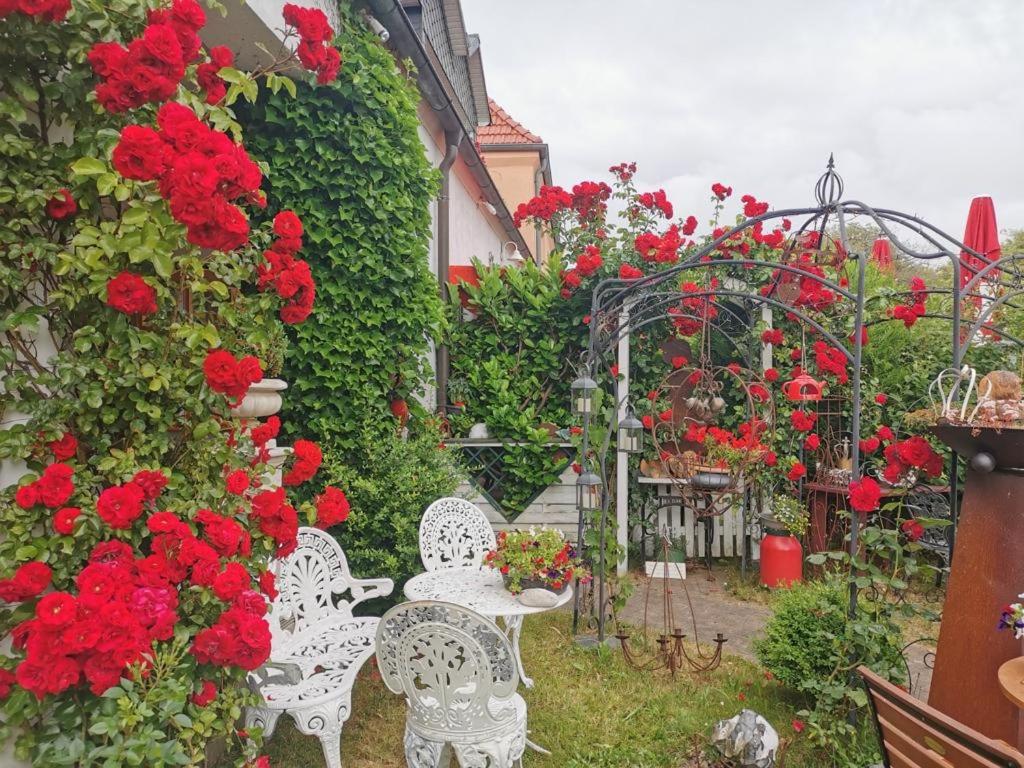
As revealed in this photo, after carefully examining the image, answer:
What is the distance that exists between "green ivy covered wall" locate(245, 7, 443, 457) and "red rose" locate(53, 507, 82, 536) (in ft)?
7.86

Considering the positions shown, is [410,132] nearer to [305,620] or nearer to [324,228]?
[324,228]

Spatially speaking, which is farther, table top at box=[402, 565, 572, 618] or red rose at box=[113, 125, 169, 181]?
table top at box=[402, 565, 572, 618]

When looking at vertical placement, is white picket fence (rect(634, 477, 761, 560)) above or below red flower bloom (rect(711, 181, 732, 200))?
below

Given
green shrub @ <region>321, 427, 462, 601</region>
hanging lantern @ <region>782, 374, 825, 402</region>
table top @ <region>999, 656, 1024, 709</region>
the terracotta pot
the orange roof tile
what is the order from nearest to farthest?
table top @ <region>999, 656, 1024, 709</region> → the terracotta pot → green shrub @ <region>321, 427, 462, 601</region> → hanging lantern @ <region>782, 374, 825, 402</region> → the orange roof tile

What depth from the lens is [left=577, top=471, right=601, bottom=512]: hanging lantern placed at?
388cm

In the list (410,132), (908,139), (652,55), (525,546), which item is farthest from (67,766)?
(908,139)

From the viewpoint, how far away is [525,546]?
324 centimetres

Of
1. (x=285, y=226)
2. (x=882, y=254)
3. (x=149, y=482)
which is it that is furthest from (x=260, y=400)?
(x=882, y=254)

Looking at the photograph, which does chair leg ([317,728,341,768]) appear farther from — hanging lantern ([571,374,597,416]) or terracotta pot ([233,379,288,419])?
hanging lantern ([571,374,597,416])

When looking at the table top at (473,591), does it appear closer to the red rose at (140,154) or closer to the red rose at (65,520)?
the red rose at (65,520)

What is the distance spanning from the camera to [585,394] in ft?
13.6

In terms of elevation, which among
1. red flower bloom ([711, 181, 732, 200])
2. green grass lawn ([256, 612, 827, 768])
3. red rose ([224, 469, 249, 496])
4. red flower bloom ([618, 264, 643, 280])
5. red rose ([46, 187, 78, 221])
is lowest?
green grass lawn ([256, 612, 827, 768])

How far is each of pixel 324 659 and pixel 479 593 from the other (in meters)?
0.87

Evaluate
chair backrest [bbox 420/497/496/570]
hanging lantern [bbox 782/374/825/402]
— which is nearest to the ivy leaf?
chair backrest [bbox 420/497/496/570]
